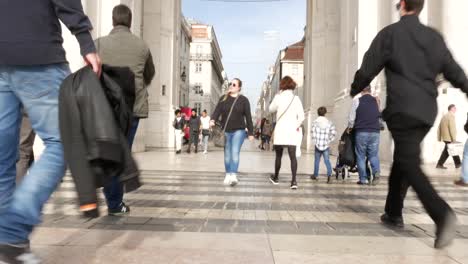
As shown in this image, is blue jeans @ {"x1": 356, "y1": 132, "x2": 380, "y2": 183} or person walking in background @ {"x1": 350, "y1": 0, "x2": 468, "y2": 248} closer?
person walking in background @ {"x1": 350, "y1": 0, "x2": 468, "y2": 248}

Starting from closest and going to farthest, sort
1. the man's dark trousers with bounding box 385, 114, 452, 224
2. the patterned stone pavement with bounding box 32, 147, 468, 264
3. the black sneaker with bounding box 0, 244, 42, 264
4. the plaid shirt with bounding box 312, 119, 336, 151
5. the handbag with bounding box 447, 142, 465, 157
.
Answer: the black sneaker with bounding box 0, 244, 42, 264
the patterned stone pavement with bounding box 32, 147, 468, 264
the man's dark trousers with bounding box 385, 114, 452, 224
the plaid shirt with bounding box 312, 119, 336, 151
the handbag with bounding box 447, 142, 465, 157

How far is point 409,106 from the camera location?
373 cm

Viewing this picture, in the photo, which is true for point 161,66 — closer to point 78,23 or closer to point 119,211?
point 119,211

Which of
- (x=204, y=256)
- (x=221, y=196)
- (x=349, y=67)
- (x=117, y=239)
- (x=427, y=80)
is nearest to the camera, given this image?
(x=204, y=256)

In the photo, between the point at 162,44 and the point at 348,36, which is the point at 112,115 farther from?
the point at 162,44

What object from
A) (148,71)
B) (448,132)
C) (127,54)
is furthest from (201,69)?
(127,54)

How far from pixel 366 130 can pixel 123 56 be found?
16.2 ft

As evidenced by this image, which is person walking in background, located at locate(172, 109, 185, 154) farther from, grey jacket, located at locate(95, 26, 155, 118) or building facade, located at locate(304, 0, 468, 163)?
grey jacket, located at locate(95, 26, 155, 118)

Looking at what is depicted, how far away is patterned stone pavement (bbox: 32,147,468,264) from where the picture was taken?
318 cm

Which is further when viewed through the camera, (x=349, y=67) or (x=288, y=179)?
(x=349, y=67)

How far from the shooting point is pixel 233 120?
8.28 m

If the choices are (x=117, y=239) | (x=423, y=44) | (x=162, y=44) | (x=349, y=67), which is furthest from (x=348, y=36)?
(x=117, y=239)

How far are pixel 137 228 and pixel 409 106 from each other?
2.28 metres

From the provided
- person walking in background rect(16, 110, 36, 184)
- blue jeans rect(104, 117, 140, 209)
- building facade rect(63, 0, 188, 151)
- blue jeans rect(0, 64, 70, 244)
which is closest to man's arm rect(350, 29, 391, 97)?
blue jeans rect(104, 117, 140, 209)
